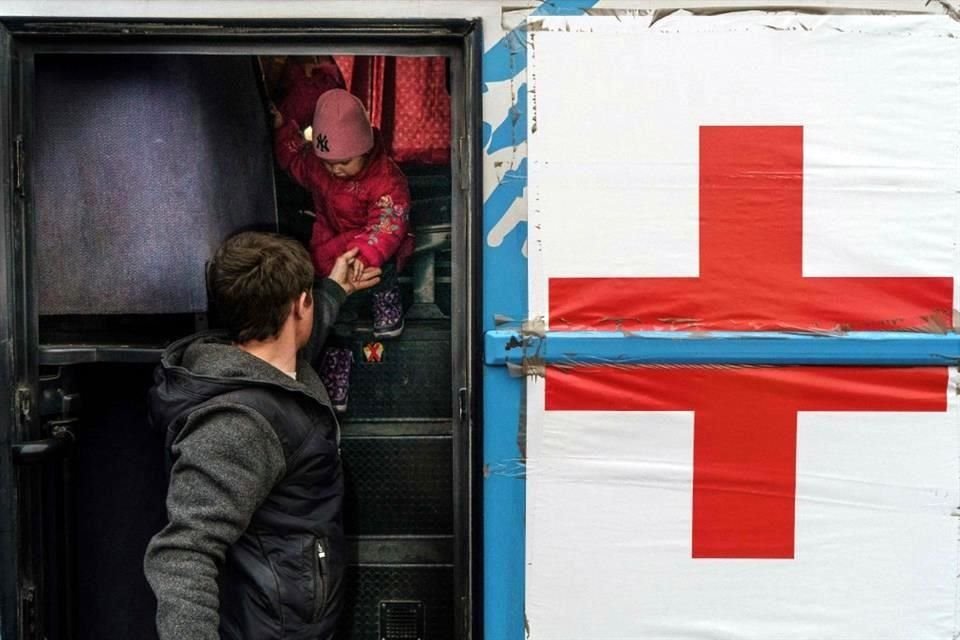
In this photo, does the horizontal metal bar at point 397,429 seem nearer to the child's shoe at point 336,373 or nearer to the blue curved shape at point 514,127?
the child's shoe at point 336,373

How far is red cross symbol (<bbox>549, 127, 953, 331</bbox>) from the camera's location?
71.1 inches

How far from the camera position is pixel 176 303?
1931mm

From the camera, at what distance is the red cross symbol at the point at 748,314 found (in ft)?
5.90

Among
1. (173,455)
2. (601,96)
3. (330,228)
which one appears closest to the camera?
(173,455)

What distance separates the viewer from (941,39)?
179cm

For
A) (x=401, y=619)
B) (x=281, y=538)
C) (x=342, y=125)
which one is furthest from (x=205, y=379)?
(x=401, y=619)

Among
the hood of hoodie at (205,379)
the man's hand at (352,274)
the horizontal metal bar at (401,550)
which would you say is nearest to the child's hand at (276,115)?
the man's hand at (352,274)

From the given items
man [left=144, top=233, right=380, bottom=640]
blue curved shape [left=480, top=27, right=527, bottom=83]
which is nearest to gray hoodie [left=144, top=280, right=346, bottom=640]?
man [left=144, top=233, right=380, bottom=640]

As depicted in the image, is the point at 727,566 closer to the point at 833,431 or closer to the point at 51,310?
the point at 833,431

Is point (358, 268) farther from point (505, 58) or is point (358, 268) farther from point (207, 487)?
point (207, 487)

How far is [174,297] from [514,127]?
0.80 m

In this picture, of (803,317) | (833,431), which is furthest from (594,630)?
(803,317)

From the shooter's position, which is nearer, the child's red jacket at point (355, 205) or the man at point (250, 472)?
the man at point (250, 472)

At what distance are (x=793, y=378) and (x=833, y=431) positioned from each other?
14 centimetres
